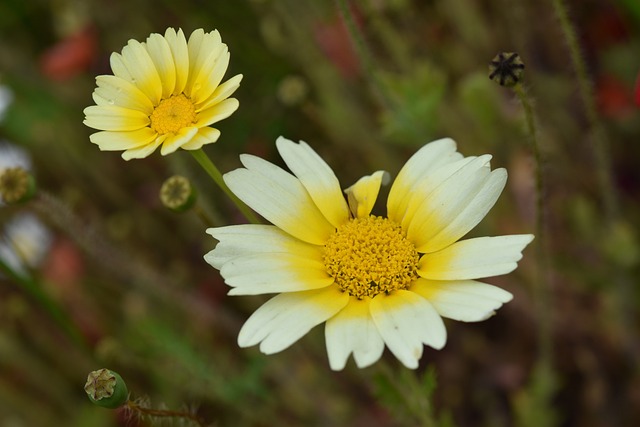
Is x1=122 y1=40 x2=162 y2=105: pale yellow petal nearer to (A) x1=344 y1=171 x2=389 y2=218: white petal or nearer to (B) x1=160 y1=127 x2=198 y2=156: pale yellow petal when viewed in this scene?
(B) x1=160 y1=127 x2=198 y2=156: pale yellow petal

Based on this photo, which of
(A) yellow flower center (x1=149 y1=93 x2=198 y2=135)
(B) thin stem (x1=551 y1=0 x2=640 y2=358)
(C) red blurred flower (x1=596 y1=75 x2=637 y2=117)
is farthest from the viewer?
(C) red blurred flower (x1=596 y1=75 x2=637 y2=117)

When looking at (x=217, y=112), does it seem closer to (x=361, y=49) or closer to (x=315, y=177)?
(x=315, y=177)

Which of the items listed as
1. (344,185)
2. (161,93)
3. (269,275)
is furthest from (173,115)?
(344,185)

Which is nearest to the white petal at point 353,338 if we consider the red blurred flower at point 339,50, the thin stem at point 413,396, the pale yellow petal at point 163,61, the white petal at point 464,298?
the white petal at point 464,298

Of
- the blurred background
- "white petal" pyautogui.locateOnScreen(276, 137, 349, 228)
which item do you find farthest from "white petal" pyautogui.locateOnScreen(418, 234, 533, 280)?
the blurred background

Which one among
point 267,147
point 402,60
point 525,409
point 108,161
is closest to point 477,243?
point 525,409

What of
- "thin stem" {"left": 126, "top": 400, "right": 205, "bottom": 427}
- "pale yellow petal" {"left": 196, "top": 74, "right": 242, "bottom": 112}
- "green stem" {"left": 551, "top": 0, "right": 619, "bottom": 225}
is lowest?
"thin stem" {"left": 126, "top": 400, "right": 205, "bottom": 427}
